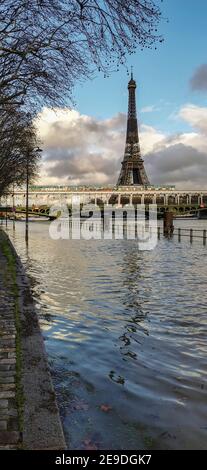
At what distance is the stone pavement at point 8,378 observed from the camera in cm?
482

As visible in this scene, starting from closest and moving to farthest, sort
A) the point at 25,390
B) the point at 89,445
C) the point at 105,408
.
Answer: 1. the point at 89,445
2. the point at 25,390
3. the point at 105,408

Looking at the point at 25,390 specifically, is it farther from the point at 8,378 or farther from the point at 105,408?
the point at 105,408

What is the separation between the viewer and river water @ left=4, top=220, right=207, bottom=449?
5.78 meters

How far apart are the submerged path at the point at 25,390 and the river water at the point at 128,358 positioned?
0.39 metres

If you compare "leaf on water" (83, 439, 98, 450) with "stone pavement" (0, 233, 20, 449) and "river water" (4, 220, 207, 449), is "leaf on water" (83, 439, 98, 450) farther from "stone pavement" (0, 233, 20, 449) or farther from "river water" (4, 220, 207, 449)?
"stone pavement" (0, 233, 20, 449)

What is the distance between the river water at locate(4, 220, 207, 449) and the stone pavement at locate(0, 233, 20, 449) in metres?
0.68

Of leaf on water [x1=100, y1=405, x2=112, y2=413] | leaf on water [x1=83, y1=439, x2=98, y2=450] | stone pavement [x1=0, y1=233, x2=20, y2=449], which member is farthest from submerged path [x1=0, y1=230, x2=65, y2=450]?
leaf on water [x1=100, y1=405, x2=112, y2=413]

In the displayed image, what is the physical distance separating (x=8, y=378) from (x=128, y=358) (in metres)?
2.94

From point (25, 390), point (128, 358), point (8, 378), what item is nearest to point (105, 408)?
point (25, 390)

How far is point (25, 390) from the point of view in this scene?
19.5ft

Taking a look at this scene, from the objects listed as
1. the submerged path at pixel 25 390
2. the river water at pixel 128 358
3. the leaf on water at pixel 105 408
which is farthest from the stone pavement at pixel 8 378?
the leaf on water at pixel 105 408

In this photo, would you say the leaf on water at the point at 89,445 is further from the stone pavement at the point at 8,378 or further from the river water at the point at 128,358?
the stone pavement at the point at 8,378
